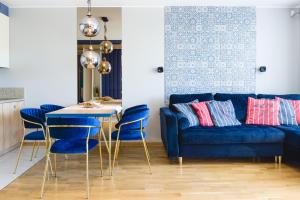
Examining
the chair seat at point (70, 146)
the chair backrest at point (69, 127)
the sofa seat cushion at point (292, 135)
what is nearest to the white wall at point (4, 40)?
the chair seat at point (70, 146)

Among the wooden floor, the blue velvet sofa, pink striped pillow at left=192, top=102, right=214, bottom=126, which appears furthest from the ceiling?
the wooden floor

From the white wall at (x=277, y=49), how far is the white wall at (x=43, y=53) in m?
3.22

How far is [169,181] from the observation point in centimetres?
314

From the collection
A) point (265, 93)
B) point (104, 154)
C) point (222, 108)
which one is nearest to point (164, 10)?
point (222, 108)

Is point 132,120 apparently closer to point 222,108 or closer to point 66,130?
point 66,130

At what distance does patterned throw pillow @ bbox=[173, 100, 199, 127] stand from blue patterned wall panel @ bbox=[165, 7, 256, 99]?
0.62 m

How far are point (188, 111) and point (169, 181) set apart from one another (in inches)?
53.1

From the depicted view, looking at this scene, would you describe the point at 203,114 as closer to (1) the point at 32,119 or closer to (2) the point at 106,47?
(2) the point at 106,47

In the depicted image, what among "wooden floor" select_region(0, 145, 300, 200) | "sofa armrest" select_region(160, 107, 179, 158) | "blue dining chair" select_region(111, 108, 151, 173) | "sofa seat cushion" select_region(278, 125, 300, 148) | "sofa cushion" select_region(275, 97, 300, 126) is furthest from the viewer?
"sofa cushion" select_region(275, 97, 300, 126)

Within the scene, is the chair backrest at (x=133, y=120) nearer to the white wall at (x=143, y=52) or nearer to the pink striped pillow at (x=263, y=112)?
the white wall at (x=143, y=52)

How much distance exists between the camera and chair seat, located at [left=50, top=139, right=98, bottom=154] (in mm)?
2736

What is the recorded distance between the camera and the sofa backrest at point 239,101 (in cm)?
447

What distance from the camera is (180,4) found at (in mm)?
4809

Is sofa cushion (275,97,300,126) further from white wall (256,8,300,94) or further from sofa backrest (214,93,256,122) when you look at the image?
white wall (256,8,300,94)
